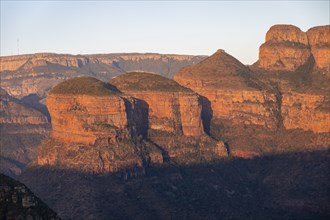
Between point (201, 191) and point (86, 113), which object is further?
point (201, 191)

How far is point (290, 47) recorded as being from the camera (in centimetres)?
18762

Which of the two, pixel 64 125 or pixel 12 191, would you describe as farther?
pixel 64 125

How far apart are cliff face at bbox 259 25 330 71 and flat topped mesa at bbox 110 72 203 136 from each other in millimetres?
35407

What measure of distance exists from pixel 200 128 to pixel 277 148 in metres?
15.0

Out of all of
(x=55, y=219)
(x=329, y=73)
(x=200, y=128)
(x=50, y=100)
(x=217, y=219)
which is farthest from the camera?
(x=329, y=73)

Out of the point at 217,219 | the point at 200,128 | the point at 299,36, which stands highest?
the point at 299,36

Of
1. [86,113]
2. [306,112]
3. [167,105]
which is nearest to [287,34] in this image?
[306,112]

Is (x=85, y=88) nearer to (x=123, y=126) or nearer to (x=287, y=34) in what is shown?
(x=123, y=126)

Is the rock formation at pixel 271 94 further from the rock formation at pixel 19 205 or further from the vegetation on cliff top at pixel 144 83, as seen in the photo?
the rock formation at pixel 19 205

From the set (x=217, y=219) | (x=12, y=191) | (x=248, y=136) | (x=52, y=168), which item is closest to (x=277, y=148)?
(x=248, y=136)

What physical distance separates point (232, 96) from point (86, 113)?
4040 centimetres

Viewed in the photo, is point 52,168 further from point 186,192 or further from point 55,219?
point 55,219

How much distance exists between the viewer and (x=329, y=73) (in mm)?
180500

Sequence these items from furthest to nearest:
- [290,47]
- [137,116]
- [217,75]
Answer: [290,47], [217,75], [137,116]
